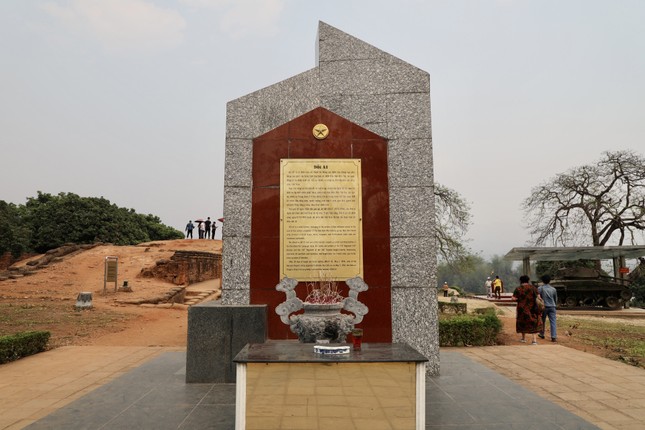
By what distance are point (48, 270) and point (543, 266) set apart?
3261 centimetres

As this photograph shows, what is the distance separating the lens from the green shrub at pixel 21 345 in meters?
7.17

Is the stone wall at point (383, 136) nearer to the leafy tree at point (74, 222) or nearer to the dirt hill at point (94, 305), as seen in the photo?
the dirt hill at point (94, 305)

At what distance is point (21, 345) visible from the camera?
7648mm

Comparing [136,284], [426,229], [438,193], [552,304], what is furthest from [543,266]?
[426,229]

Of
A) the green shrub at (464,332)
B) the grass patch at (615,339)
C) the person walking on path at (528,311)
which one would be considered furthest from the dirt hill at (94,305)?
the grass patch at (615,339)

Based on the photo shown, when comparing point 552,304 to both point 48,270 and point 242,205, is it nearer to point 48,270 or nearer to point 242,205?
point 242,205

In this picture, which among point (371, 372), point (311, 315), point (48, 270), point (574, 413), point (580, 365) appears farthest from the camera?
point (48, 270)

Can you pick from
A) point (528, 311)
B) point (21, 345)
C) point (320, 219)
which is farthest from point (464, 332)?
point (21, 345)

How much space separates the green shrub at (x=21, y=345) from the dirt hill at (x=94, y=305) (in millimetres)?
1717

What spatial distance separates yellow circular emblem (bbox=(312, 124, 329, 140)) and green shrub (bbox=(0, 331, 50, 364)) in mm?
6204

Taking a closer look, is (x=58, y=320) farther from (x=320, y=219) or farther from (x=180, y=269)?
(x=320, y=219)

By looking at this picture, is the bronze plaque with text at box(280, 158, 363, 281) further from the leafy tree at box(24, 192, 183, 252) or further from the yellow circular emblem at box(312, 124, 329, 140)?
the leafy tree at box(24, 192, 183, 252)

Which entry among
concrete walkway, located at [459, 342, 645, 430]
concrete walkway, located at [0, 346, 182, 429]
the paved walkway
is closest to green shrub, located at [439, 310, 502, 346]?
concrete walkway, located at [459, 342, 645, 430]

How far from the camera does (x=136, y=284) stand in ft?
73.2
